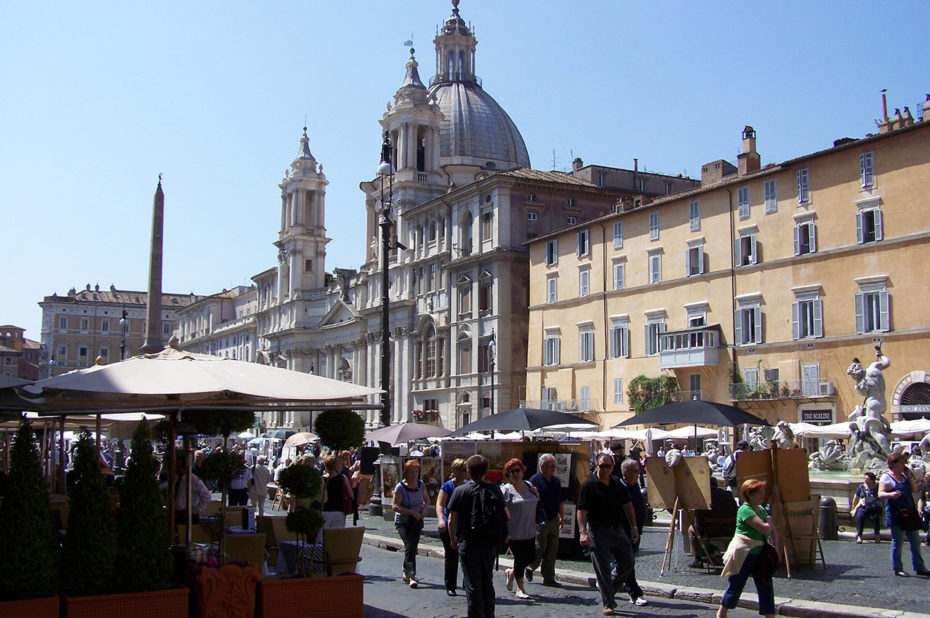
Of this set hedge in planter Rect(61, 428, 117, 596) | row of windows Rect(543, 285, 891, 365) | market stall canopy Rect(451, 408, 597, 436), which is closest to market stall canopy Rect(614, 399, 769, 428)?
market stall canopy Rect(451, 408, 597, 436)

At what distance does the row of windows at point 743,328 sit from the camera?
35188 mm

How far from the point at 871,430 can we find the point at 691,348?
67.2 ft

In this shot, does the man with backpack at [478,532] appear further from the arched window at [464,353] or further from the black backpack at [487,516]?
the arched window at [464,353]

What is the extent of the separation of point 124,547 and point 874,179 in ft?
107

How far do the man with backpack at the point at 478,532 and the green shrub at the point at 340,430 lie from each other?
138cm

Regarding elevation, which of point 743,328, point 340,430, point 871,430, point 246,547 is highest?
point 743,328

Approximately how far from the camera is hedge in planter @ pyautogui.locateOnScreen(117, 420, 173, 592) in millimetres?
7883

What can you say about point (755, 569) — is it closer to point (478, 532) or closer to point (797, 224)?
point (478, 532)

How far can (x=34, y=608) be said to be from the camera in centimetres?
745

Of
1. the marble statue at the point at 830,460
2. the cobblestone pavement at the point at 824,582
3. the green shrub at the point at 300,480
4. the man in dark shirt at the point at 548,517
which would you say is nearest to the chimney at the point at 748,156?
the marble statue at the point at 830,460

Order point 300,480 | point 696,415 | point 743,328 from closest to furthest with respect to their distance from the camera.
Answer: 1. point 300,480
2. point 696,415
3. point 743,328

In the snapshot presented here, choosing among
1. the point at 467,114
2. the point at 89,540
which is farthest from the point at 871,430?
the point at 467,114

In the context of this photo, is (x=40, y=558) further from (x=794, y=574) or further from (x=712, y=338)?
(x=712, y=338)

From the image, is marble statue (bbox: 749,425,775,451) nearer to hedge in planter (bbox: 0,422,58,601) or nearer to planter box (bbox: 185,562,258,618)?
planter box (bbox: 185,562,258,618)
